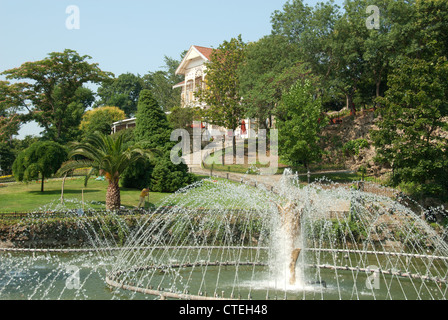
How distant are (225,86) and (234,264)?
1204 inches

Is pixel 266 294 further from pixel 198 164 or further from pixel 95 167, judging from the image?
pixel 198 164

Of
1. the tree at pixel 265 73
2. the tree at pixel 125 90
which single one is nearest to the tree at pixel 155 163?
the tree at pixel 265 73

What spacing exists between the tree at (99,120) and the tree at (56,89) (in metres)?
2.57

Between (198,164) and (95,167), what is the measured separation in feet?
66.3

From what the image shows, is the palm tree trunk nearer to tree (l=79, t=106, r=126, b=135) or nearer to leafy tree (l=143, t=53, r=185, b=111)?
tree (l=79, t=106, r=126, b=135)

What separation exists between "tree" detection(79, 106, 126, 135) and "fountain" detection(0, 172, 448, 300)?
70.4ft

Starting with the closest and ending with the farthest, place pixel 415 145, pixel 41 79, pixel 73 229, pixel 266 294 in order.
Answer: pixel 266 294 → pixel 73 229 → pixel 415 145 → pixel 41 79

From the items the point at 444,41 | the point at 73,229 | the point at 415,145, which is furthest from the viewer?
the point at 444,41

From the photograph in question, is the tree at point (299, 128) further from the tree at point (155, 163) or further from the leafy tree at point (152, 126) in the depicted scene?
the leafy tree at point (152, 126)

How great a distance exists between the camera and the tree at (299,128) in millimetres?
36125

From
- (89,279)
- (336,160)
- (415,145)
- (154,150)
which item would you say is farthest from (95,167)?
(336,160)
